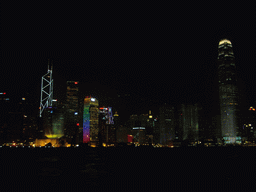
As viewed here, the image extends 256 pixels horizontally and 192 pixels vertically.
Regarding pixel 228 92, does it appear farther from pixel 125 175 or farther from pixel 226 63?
pixel 125 175

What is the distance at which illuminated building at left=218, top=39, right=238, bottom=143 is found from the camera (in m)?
179

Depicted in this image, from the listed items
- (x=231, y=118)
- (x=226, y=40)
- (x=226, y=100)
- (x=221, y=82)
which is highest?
(x=226, y=40)

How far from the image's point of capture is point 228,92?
7219 inches

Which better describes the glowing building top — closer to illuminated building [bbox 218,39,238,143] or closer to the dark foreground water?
illuminated building [bbox 218,39,238,143]

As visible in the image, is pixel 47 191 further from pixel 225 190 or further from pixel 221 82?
pixel 221 82

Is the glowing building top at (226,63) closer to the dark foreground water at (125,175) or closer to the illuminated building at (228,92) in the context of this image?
the illuminated building at (228,92)

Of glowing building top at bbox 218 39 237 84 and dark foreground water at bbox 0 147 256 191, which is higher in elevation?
glowing building top at bbox 218 39 237 84

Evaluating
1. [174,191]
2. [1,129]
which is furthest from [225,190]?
[1,129]

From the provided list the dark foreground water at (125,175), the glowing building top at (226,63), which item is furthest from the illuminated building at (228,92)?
the dark foreground water at (125,175)

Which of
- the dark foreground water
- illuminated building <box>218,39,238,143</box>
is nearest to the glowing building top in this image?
illuminated building <box>218,39,238,143</box>

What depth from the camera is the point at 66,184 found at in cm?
3195

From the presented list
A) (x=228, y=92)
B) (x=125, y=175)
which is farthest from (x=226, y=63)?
(x=125, y=175)

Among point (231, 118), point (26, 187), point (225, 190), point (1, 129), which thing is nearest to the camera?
point (225, 190)

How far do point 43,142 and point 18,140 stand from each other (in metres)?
18.9
